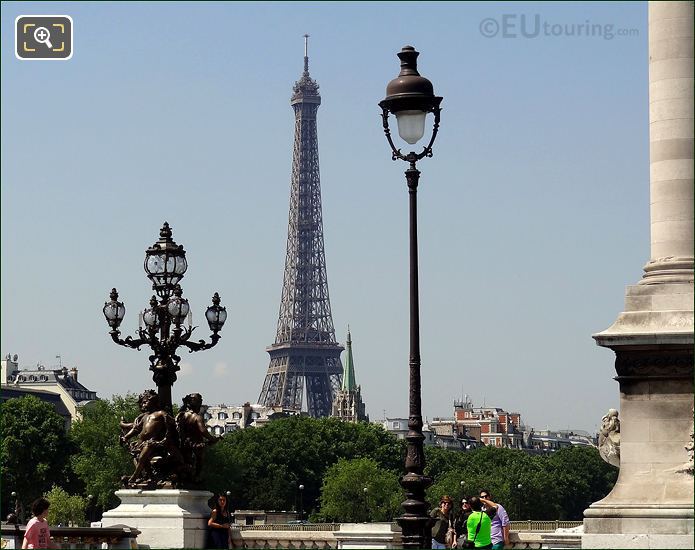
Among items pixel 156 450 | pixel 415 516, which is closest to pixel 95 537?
pixel 156 450

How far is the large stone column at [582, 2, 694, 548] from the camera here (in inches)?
995

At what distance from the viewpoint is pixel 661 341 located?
25.4 m

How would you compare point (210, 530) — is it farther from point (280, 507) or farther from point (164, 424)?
point (280, 507)

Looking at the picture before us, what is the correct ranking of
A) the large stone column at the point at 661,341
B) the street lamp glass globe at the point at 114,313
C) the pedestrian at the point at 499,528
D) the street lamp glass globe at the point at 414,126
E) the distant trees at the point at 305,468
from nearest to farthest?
1. the large stone column at the point at 661,341
2. the street lamp glass globe at the point at 414,126
3. the pedestrian at the point at 499,528
4. the street lamp glass globe at the point at 114,313
5. the distant trees at the point at 305,468

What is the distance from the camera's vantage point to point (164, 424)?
99.5 feet

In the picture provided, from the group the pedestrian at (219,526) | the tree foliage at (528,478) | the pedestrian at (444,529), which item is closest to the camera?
the pedestrian at (219,526)

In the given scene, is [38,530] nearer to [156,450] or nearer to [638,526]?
[156,450]

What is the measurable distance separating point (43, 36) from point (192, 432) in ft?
29.1

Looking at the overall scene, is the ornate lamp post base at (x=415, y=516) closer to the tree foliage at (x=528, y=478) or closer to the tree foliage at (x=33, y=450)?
the tree foliage at (x=33, y=450)

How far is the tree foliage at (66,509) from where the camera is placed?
106562 millimetres

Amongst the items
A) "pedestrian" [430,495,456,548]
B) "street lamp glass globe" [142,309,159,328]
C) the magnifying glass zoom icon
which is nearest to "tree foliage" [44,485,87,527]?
"street lamp glass globe" [142,309,159,328]

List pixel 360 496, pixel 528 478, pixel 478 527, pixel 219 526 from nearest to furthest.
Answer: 1. pixel 478 527
2. pixel 219 526
3. pixel 360 496
4. pixel 528 478

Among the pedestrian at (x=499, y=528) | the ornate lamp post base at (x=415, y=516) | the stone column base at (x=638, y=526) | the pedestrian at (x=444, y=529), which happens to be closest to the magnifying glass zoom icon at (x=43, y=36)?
the ornate lamp post base at (x=415, y=516)

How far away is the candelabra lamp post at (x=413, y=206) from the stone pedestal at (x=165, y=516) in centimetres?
526
